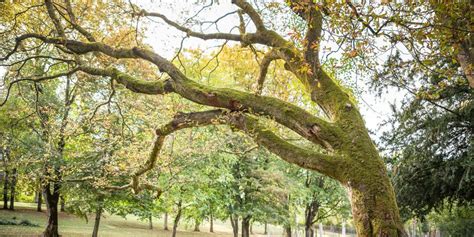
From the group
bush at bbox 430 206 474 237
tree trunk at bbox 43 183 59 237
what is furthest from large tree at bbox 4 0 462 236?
bush at bbox 430 206 474 237

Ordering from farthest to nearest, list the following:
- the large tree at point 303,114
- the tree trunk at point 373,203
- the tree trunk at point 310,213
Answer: the tree trunk at point 310,213
the large tree at point 303,114
the tree trunk at point 373,203

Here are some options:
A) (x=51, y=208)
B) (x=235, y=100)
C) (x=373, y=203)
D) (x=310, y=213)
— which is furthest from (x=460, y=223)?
(x=51, y=208)

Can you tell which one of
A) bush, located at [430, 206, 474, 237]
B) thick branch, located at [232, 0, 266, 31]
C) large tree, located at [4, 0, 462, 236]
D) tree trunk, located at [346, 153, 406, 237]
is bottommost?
bush, located at [430, 206, 474, 237]

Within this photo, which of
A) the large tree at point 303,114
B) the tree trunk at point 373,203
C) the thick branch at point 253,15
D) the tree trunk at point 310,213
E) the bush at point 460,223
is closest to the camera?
the tree trunk at point 373,203

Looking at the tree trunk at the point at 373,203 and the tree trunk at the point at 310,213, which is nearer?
the tree trunk at the point at 373,203

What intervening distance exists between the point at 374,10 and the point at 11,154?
16442mm

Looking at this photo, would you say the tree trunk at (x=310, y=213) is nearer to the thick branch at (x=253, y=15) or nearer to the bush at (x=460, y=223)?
the bush at (x=460, y=223)

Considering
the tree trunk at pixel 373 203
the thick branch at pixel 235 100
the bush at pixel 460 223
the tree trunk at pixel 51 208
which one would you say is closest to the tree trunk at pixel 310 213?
the bush at pixel 460 223

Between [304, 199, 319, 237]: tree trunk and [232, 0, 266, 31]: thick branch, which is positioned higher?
[232, 0, 266, 31]: thick branch

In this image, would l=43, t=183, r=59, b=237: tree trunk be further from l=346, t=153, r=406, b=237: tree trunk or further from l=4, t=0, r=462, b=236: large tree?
l=346, t=153, r=406, b=237: tree trunk

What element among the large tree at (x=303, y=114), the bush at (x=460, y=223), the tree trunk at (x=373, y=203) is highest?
the large tree at (x=303, y=114)

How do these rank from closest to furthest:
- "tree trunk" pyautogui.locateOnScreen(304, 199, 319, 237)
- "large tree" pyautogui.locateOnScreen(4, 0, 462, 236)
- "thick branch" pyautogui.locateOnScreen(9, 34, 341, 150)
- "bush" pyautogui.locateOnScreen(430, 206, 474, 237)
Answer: "large tree" pyautogui.locateOnScreen(4, 0, 462, 236) → "thick branch" pyautogui.locateOnScreen(9, 34, 341, 150) → "bush" pyautogui.locateOnScreen(430, 206, 474, 237) → "tree trunk" pyautogui.locateOnScreen(304, 199, 319, 237)

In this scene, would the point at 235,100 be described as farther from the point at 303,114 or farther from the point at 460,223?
the point at 460,223

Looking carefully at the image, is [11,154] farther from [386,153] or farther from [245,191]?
[386,153]
